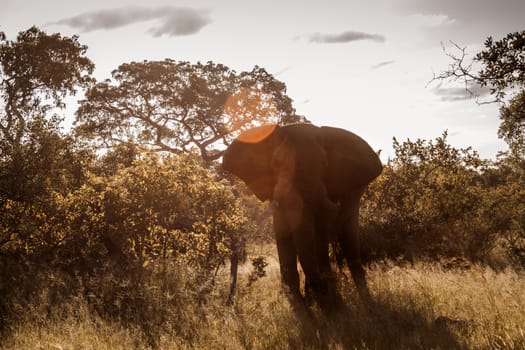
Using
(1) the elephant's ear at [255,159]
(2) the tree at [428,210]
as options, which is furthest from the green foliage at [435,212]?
(1) the elephant's ear at [255,159]

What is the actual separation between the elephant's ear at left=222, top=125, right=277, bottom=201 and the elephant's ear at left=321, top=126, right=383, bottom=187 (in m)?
1.19

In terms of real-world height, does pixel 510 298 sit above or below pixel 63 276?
below

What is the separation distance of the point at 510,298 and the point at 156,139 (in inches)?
1006

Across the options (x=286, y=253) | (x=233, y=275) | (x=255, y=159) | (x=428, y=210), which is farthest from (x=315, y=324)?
(x=428, y=210)

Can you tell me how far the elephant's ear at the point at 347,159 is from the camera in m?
8.46

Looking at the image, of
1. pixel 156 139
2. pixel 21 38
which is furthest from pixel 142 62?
pixel 21 38

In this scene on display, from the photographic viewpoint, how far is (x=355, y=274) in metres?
8.80

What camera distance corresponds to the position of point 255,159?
879cm

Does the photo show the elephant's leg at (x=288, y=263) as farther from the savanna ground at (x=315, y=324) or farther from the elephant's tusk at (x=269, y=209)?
the elephant's tusk at (x=269, y=209)

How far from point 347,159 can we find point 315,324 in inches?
143

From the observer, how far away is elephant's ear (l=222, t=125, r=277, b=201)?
A: 8.57m

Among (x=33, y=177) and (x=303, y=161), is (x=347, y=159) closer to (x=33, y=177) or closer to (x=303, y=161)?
(x=303, y=161)

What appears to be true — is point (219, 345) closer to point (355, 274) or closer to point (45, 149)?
point (355, 274)

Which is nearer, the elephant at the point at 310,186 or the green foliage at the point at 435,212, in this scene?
the elephant at the point at 310,186
